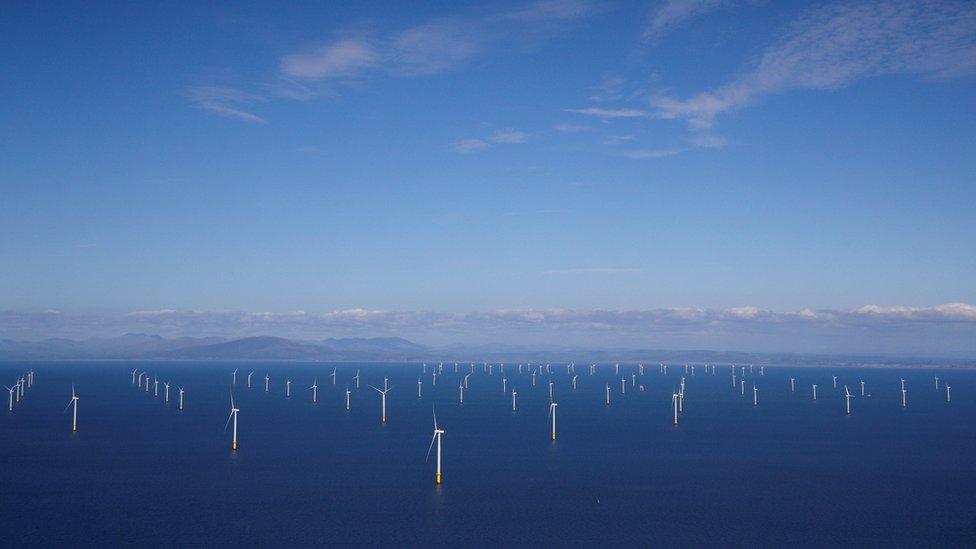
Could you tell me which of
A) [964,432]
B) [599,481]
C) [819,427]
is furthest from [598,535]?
[964,432]

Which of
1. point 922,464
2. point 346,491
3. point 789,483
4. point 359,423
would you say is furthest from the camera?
point 359,423

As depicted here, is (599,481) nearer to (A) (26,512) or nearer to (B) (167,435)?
(A) (26,512)

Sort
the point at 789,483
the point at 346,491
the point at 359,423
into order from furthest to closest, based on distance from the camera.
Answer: the point at 359,423
the point at 789,483
the point at 346,491

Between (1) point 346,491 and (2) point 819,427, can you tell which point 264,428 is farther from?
(2) point 819,427

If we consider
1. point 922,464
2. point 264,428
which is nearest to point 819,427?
point 922,464

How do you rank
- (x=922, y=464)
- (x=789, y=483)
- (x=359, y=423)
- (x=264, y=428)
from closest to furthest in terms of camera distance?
(x=789, y=483), (x=922, y=464), (x=264, y=428), (x=359, y=423)

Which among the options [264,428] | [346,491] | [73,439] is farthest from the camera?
[264,428]

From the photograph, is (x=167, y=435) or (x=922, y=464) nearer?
(x=922, y=464)

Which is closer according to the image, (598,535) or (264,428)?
(598,535)

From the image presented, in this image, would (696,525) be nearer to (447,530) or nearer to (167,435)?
(447,530)
